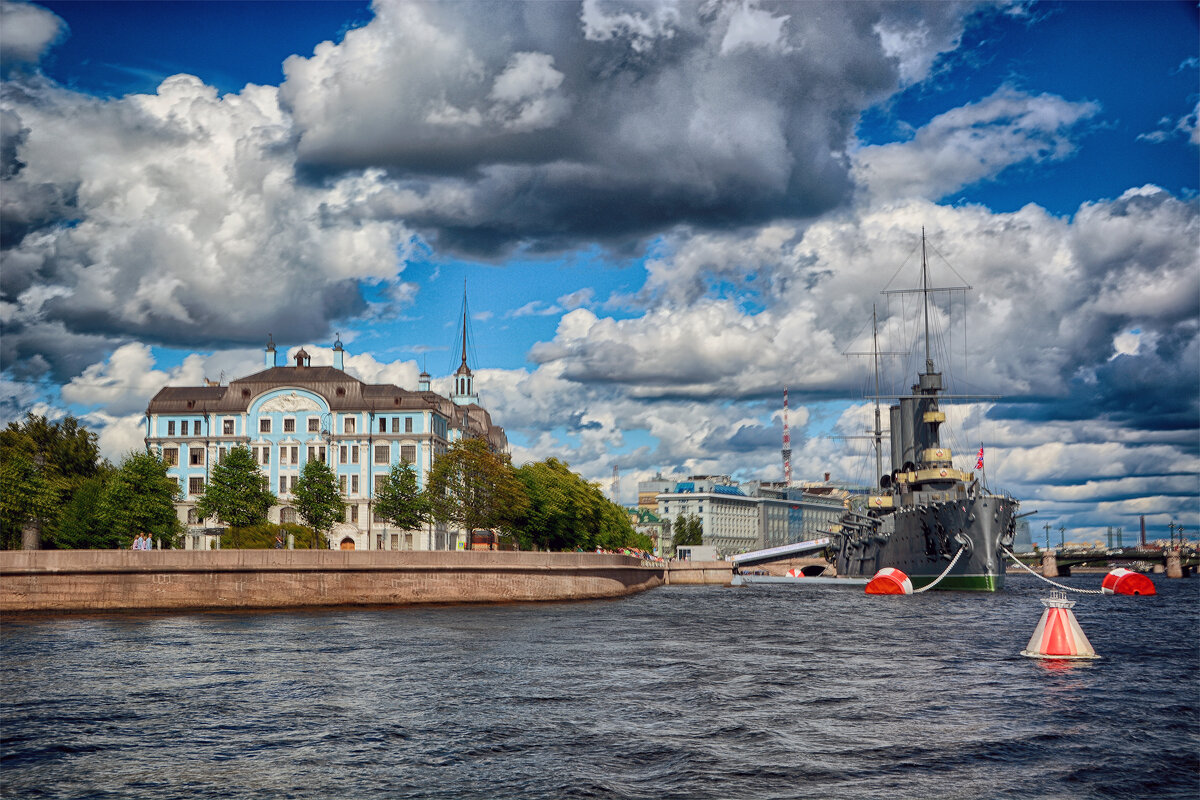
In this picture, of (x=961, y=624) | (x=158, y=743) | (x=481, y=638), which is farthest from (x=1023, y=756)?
(x=961, y=624)

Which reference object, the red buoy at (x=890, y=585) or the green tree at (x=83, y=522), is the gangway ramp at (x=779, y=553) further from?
the green tree at (x=83, y=522)

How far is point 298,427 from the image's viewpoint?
316 ft

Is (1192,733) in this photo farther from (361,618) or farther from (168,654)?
(361,618)

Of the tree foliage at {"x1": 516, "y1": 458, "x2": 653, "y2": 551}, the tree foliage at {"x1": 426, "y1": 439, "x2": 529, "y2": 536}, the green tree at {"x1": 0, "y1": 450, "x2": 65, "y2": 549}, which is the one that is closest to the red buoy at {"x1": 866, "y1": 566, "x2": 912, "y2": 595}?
the tree foliage at {"x1": 516, "y1": 458, "x2": 653, "y2": 551}

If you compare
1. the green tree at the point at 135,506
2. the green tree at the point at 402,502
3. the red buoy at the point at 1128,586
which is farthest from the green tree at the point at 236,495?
the red buoy at the point at 1128,586

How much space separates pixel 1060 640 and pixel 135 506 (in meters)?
61.1

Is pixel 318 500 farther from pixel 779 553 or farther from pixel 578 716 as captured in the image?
pixel 779 553

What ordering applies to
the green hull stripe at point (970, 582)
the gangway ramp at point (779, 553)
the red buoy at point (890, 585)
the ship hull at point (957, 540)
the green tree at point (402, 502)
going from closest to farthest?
the ship hull at point (957, 540), the green hull stripe at point (970, 582), the red buoy at point (890, 585), the green tree at point (402, 502), the gangway ramp at point (779, 553)

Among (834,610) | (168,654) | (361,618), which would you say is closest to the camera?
(168,654)

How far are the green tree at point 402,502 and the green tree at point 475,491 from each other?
3.81ft

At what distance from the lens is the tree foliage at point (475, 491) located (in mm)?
85369

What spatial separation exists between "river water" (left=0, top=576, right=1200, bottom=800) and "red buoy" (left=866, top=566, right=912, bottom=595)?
45.1m

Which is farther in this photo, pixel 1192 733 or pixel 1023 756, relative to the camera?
pixel 1192 733

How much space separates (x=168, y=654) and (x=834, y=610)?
38150mm
